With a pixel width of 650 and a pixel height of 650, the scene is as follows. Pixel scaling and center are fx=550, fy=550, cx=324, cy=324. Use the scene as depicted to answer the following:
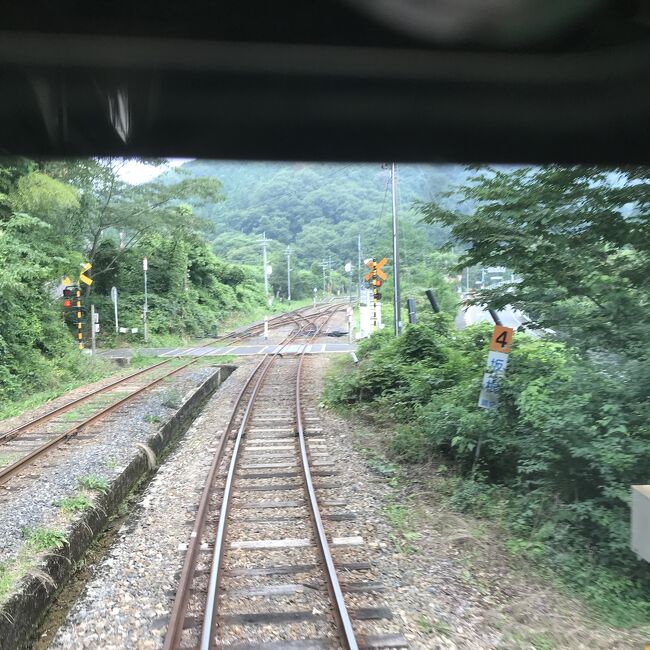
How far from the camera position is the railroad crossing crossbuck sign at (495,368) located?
19.7 ft

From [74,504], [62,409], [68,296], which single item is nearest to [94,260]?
[68,296]

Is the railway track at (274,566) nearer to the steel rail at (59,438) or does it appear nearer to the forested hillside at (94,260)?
the steel rail at (59,438)

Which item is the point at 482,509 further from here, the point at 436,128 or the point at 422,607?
the point at 436,128

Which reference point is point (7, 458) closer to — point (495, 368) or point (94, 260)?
point (495, 368)

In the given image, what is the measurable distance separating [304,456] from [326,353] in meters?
13.7

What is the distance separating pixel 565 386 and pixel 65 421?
8709mm

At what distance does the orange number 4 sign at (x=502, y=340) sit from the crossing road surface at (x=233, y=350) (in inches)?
620

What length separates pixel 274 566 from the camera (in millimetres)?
4660

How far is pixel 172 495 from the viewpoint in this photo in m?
6.64

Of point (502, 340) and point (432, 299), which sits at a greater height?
point (432, 299)

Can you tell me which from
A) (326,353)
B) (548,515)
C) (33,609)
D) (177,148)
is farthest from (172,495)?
(326,353)

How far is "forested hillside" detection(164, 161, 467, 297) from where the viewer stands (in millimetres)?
5328

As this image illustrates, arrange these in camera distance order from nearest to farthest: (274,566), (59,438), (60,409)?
(274,566), (59,438), (60,409)

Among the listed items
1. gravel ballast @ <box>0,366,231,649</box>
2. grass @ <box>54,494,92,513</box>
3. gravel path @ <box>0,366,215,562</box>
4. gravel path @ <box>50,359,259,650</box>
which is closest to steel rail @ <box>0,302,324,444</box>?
gravel path @ <box>0,366,215,562</box>
